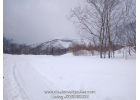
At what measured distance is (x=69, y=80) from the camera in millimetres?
2480

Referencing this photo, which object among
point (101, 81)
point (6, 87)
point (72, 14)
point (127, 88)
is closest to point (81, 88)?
point (101, 81)

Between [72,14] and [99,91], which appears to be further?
[72,14]

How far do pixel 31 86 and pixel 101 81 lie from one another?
2307 millimetres

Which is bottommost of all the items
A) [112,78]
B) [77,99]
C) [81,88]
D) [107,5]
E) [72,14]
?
[77,99]

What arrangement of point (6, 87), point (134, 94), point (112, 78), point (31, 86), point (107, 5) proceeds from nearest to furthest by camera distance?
1. point (134, 94)
2. point (112, 78)
3. point (6, 87)
4. point (31, 86)
5. point (107, 5)

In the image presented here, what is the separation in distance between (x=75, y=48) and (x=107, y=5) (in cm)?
1133

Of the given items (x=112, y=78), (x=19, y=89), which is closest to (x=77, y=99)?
(x=112, y=78)

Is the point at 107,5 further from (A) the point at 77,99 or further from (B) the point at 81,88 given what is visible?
(A) the point at 77,99

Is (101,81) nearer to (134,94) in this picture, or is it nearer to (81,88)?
(81,88)

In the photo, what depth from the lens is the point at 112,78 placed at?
2059 millimetres

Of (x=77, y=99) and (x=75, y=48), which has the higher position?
(x=75, y=48)

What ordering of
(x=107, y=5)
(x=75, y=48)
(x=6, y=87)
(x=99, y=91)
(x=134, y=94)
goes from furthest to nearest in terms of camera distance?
(x=75, y=48)
(x=107, y=5)
(x=6, y=87)
(x=99, y=91)
(x=134, y=94)

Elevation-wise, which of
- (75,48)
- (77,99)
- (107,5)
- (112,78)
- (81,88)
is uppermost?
(107,5)

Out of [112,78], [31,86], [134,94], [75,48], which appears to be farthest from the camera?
[75,48]
